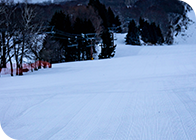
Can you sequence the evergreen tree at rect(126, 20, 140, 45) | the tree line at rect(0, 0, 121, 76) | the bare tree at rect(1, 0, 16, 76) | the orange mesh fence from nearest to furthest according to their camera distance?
the bare tree at rect(1, 0, 16, 76)
the tree line at rect(0, 0, 121, 76)
the orange mesh fence
the evergreen tree at rect(126, 20, 140, 45)

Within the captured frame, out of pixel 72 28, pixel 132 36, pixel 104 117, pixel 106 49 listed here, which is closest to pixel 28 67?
pixel 104 117

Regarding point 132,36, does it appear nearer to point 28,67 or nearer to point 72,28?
point 72,28

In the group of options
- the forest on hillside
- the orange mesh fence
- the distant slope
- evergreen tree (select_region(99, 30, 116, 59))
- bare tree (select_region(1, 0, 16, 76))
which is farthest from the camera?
the distant slope

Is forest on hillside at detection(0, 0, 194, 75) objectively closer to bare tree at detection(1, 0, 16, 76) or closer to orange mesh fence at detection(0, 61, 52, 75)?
bare tree at detection(1, 0, 16, 76)

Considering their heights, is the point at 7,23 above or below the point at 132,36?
below

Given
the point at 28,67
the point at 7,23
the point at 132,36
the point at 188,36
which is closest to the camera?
the point at 7,23

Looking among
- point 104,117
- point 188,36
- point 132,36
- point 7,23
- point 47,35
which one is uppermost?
point 188,36

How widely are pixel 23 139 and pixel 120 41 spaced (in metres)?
77.0

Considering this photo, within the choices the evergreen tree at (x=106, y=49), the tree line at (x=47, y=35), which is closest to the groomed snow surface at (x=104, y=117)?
the tree line at (x=47, y=35)

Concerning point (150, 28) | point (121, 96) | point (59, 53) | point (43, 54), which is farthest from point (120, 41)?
point (121, 96)

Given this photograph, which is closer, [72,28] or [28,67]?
[28,67]

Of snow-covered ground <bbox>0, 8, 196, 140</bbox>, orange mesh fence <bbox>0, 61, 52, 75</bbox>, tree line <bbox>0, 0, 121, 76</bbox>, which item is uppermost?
tree line <bbox>0, 0, 121, 76</bbox>

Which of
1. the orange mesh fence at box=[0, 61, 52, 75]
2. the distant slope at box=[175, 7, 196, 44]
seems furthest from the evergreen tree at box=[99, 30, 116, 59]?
the distant slope at box=[175, 7, 196, 44]

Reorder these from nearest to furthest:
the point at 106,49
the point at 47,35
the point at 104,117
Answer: the point at 104,117 < the point at 47,35 < the point at 106,49
